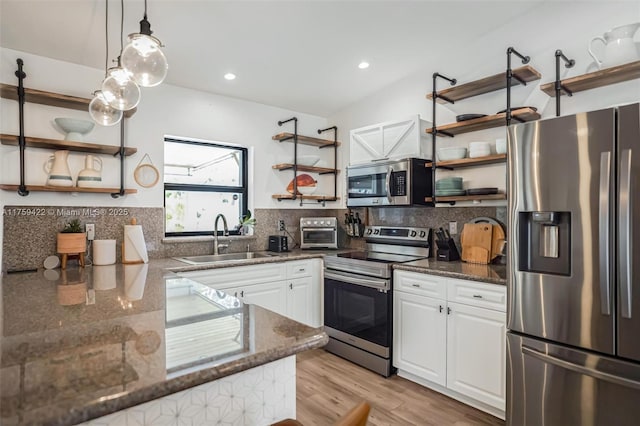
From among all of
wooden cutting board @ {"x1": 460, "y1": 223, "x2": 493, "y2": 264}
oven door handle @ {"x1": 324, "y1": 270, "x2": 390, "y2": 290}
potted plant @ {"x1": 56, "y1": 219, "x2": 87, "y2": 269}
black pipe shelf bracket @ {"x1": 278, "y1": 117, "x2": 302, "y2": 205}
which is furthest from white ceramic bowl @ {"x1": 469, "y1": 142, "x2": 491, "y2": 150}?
potted plant @ {"x1": 56, "y1": 219, "x2": 87, "y2": 269}

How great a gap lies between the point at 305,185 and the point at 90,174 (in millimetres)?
2033

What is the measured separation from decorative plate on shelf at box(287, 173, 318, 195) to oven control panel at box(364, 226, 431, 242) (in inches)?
30.2

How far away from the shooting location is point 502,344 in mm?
2242

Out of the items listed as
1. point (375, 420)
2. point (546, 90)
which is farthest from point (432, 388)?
point (546, 90)

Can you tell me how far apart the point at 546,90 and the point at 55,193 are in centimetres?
358

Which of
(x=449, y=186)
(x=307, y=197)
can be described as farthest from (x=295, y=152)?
(x=449, y=186)

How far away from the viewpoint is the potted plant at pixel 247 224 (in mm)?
3662

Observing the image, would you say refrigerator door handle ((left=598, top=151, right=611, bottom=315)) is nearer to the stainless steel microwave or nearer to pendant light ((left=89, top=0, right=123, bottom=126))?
the stainless steel microwave

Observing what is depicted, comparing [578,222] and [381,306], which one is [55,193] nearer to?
[381,306]

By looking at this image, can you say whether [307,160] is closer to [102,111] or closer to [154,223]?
[154,223]

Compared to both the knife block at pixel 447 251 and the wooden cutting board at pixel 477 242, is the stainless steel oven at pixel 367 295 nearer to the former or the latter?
the knife block at pixel 447 251

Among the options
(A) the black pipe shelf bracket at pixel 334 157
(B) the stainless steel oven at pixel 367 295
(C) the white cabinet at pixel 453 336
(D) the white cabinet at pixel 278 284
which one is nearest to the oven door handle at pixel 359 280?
(B) the stainless steel oven at pixel 367 295

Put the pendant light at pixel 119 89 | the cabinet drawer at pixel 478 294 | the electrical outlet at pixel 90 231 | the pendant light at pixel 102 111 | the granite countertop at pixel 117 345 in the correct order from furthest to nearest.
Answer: the electrical outlet at pixel 90 231 < the cabinet drawer at pixel 478 294 < the pendant light at pixel 102 111 < the pendant light at pixel 119 89 < the granite countertop at pixel 117 345

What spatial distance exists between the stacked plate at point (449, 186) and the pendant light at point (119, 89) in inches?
91.8
